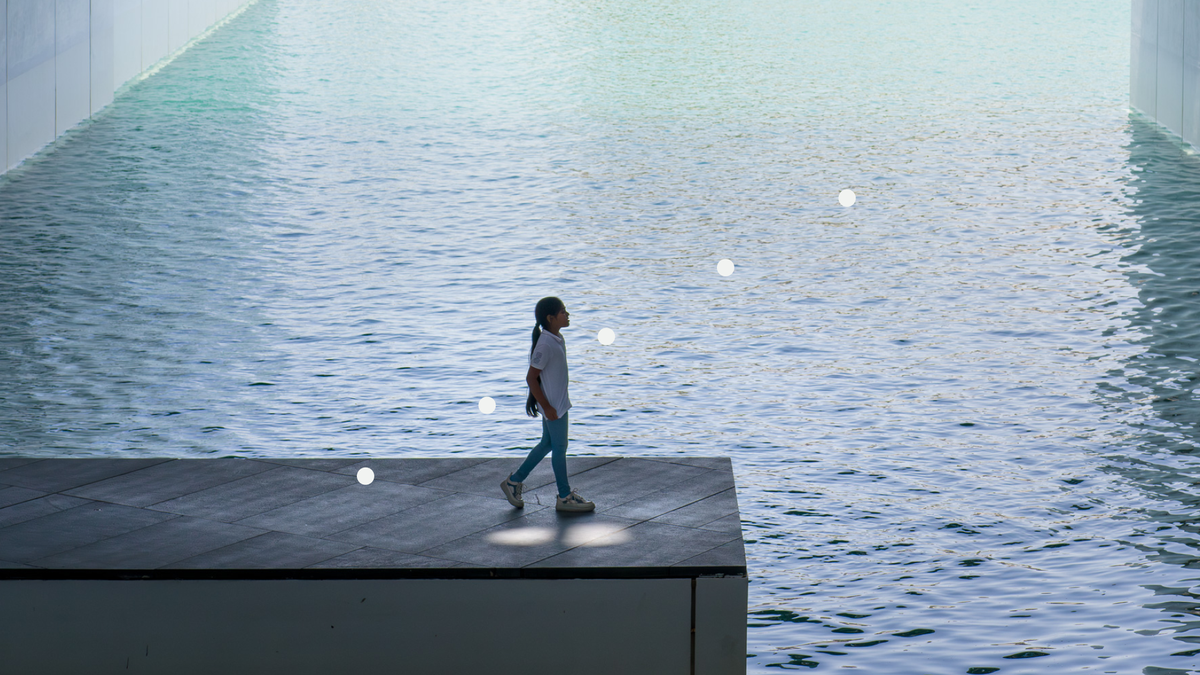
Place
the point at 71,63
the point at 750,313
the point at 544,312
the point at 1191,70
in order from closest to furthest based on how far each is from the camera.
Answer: the point at 544,312
the point at 750,313
the point at 1191,70
the point at 71,63

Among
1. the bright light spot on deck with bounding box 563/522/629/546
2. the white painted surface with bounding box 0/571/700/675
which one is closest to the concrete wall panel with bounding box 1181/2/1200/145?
the bright light spot on deck with bounding box 563/522/629/546

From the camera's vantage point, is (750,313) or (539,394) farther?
(750,313)

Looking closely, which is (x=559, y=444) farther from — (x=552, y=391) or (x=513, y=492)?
(x=513, y=492)

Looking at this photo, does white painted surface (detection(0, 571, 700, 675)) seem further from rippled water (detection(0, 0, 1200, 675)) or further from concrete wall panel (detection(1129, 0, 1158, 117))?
concrete wall panel (detection(1129, 0, 1158, 117))

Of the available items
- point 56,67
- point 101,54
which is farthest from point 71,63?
point 101,54

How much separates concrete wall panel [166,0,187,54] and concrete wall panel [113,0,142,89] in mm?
4740

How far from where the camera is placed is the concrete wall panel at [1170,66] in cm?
3066

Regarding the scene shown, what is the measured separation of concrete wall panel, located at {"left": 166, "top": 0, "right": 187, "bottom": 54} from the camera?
152 ft

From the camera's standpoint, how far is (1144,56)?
33.9 meters

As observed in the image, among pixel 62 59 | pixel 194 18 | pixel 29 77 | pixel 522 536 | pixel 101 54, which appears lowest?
pixel 522 536

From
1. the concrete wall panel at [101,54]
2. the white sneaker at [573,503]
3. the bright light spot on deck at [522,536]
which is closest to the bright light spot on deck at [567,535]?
the bright light spot on deck at [522,536]

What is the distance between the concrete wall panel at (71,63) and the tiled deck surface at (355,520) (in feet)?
73.2

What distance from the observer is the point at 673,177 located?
29.3 metres

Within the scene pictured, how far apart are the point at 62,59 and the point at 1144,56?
24773 millimetres
